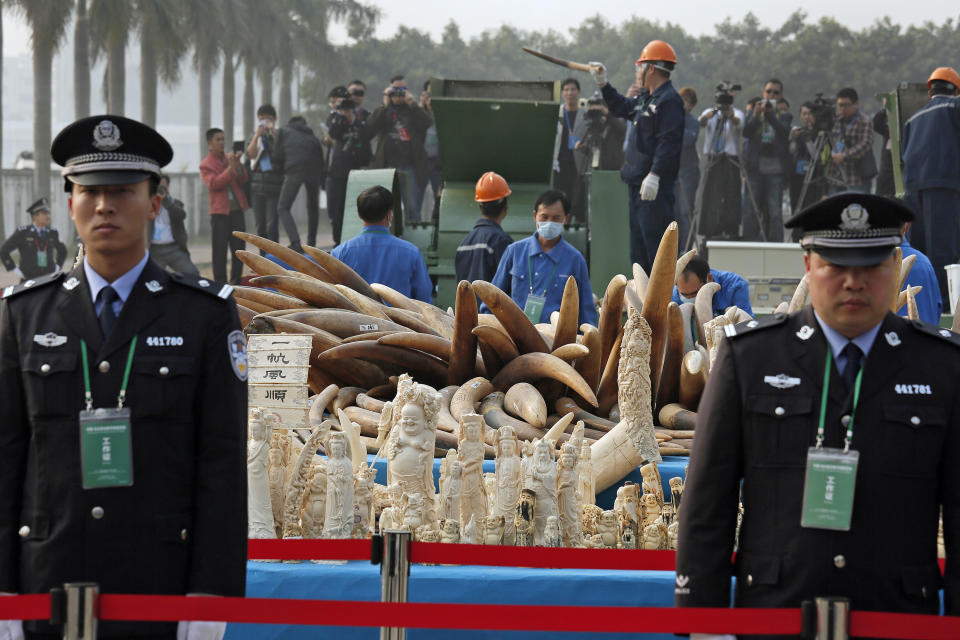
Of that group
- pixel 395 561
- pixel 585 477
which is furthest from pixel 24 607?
pixel 585 477

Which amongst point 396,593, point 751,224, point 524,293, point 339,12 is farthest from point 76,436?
point 339,12

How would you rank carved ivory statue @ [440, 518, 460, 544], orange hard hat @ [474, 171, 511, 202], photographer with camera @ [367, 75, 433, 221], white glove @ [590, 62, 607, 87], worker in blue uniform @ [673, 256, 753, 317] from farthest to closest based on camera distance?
photographer with camera @ [367, 75, 433, 221], white glove @ [590, 62, 607, 87], orange hard hat @ [474, 171, 511, 202], worker in blue uniform @ [673, 256, 753, 317], carved ivory statue @ [440, 518, 460, 544]

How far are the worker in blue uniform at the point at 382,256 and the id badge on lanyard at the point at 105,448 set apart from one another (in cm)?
514

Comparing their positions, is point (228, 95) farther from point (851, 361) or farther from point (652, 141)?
point (851, 361)

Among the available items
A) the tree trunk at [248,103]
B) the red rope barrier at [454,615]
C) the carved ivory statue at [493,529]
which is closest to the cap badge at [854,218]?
the red rope barrier at [454,615]

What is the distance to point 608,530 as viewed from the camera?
4.09 metres

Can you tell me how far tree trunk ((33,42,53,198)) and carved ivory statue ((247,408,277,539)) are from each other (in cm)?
2185

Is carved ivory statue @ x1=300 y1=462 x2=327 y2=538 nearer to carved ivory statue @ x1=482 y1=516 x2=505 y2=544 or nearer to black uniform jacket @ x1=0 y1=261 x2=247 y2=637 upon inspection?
carved ivory statue @ x1=482 y1=516 x2=505 y2=544

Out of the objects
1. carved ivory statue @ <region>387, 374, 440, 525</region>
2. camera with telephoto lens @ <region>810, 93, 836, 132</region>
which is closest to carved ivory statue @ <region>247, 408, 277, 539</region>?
carved ivory statue @ <region>387, 374, 440, 525</region>

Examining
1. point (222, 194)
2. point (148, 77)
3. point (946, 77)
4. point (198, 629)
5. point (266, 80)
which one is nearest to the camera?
point (198, 629)

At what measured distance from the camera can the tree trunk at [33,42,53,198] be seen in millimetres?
24531

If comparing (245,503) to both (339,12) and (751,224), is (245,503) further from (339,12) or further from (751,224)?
(339,12)

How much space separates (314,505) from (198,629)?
1466 millimetres

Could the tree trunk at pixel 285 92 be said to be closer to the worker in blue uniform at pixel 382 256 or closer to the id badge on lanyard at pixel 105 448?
the worker in blue uniform at pixel 382 256
